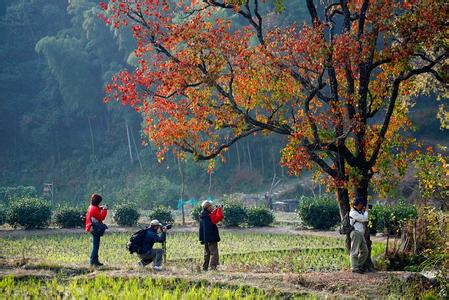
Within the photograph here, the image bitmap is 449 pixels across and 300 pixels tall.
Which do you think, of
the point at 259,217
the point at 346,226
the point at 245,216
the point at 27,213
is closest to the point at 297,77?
the point at 346,226

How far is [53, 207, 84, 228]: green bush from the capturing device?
2589cm

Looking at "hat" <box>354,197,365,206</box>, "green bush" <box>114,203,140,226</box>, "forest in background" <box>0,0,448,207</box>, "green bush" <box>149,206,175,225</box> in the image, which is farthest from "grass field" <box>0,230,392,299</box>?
"forest in background" <box>0,0,448,207</box>

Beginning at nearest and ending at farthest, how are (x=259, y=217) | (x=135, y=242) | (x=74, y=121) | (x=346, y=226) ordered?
(x=346, y=226) < (x=135, y=242) < (x=259, y=217) < (x=74, y=121)

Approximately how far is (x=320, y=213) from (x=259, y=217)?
10.2ft

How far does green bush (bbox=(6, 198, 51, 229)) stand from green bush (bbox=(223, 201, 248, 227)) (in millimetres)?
7922

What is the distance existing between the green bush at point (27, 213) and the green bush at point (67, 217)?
0.72 meters

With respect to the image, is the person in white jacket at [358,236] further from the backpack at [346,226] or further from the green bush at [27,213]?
the green bush at [27,213]

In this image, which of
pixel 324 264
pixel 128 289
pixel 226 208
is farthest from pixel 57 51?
pixel 128 289

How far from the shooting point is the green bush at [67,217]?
1019 inches

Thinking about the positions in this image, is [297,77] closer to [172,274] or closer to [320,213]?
[172,274]

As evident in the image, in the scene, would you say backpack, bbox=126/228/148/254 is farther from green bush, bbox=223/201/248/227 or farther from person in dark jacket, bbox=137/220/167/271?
green bush, bbox=223/201/248/227

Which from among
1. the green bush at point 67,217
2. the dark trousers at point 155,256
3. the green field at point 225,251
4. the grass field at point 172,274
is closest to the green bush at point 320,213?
the green field at point 225,251

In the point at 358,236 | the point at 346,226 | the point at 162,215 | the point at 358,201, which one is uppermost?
the point at 358,201

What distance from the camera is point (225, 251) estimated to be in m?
18.5
